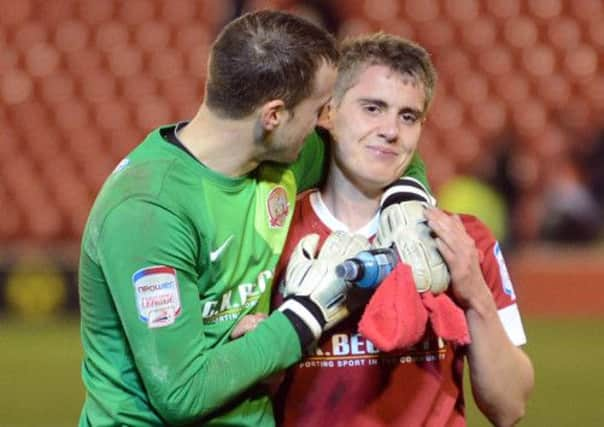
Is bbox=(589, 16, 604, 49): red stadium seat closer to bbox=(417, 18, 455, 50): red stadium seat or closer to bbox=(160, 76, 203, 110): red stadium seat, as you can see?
bbox=(417, 18, 455, 50): red stadium seat

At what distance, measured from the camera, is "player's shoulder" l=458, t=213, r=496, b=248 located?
3635 mm

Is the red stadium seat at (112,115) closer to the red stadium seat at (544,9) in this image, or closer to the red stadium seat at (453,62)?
the red stadium seat at (453,62)

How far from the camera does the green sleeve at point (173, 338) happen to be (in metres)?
3.19

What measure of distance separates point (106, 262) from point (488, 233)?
108 cm

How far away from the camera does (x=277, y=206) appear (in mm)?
3576

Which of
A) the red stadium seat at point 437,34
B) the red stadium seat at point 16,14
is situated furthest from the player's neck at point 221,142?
the red stadium seat at point 16,14

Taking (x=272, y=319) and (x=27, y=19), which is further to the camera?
(x=27, y=19)

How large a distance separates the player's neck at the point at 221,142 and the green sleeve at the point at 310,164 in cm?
35

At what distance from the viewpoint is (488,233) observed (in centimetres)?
368

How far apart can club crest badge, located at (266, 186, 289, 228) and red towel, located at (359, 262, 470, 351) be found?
380 millimetres

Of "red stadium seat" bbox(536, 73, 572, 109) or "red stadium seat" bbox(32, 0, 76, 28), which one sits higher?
"red stadium seat" bbox(32, 0, 76, 28)

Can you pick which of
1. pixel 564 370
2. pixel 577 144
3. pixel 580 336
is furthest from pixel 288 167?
pixel 577 144

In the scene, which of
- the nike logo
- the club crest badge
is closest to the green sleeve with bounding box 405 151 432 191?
the club crest badge

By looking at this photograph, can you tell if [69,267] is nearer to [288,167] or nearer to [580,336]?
[580,336]
